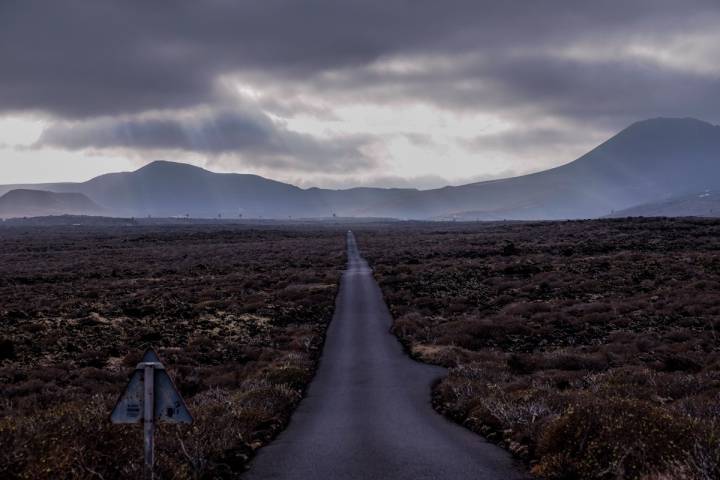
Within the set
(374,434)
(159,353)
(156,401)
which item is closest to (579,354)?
(374,434)

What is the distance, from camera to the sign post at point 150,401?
7.32 m

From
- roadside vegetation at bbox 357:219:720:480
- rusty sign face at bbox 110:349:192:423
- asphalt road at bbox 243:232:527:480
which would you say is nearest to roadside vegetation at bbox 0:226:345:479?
asphalt road at bbox 243:232:527:480

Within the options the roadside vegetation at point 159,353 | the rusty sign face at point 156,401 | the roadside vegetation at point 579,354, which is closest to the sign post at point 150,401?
the rusty sign face at point 156,401

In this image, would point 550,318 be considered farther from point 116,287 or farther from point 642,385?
point 116,287

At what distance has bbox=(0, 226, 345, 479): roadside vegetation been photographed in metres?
8.73

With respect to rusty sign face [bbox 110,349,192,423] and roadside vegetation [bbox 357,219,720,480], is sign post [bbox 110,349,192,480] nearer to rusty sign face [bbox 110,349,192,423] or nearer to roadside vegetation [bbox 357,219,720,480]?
rusty sign face [bbox 110,349,192,423]

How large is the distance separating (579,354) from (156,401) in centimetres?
2002

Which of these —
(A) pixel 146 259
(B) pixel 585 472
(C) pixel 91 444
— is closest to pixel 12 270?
(A) pixel 146 259

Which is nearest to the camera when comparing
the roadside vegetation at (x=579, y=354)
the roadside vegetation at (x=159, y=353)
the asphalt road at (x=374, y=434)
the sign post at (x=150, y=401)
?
the sign post at (x=150, y=401)

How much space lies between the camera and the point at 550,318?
Answer: 103 ft

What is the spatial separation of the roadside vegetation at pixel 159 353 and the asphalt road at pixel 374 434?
2.60ft

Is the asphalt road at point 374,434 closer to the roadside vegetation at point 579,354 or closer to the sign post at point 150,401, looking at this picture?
the roadside vegetation at point 579,354

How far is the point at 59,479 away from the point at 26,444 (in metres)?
0.98

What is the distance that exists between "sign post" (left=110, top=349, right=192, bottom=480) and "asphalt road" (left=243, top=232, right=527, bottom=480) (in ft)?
11.9
